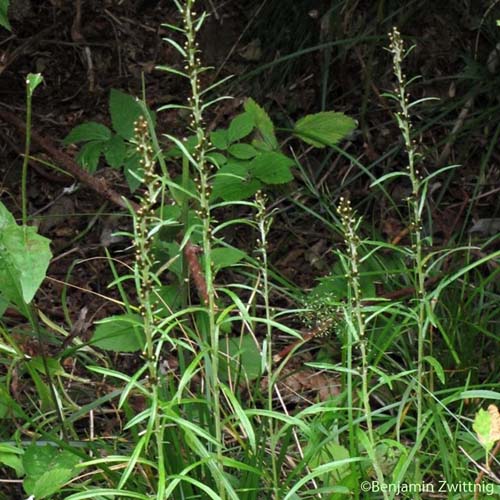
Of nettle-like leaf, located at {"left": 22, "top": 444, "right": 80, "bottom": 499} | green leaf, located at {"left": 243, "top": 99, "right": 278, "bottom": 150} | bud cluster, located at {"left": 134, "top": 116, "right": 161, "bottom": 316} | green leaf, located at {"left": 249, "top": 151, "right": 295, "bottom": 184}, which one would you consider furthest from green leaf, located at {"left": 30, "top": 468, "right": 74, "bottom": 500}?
green leaf, located at {"left": 243, "top": 99, "right": 278, "bottom": 150}

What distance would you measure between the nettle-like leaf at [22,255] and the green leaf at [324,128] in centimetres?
144

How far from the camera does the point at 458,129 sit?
4.02 meters

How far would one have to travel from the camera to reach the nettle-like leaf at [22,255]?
7.72 feet

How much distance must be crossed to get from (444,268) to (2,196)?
72.9 inches

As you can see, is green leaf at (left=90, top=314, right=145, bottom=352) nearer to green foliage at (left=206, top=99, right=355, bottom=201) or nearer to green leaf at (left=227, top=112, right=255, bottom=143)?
green foliage at (left=206, top=99, right=355, bottom=201)

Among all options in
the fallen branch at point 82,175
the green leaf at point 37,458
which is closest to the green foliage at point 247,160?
the fallen branch at point 82,175

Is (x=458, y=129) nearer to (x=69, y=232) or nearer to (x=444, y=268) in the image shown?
(x=444, y=268)

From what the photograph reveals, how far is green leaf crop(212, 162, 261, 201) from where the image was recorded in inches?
126

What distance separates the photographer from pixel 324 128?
12.0 feet

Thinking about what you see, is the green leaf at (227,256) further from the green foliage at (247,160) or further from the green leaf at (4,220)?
the green leaf at (4,220)

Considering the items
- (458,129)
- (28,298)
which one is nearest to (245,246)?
A: (458,129)

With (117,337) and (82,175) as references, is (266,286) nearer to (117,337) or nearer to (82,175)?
(117,337)

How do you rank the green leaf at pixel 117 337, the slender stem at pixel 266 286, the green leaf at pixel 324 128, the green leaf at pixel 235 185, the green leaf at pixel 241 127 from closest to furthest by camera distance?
the slender stem at pixel 266 286, the green leaf at pixel 117 337, the green leaf at pixel 235 185, the green leaf at pixel 241 127, the green leaf at pixel 324 128

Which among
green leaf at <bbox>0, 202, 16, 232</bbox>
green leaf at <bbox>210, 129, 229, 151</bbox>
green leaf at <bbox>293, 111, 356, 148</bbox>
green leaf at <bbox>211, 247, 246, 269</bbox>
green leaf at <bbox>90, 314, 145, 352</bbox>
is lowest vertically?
green leaf at <bbox>90, 314, 145, 352</bbox>
